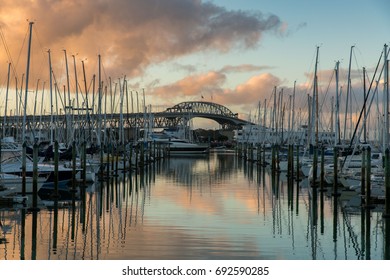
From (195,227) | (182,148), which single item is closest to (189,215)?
(195,227)

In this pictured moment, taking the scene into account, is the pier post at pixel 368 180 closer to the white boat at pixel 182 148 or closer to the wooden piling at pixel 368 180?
the wooden piling at pixel 368 180

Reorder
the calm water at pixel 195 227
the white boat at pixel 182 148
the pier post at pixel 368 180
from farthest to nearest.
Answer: the white boat at pixel 182 148 < the pier post at pixel 368 180 < the calm water at pixel 195 227

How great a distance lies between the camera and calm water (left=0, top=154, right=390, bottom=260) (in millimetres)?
17859

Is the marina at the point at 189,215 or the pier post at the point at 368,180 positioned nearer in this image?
the marina at the point at 189,215

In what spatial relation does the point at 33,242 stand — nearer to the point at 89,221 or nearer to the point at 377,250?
the point at 89,221

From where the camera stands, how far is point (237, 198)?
108 feet

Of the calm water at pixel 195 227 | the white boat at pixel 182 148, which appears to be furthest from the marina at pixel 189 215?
the white boat at pixel 182 148

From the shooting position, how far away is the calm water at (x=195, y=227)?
17.9m

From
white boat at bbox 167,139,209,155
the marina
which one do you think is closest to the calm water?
the marina

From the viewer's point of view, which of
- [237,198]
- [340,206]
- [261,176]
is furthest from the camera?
[261,176]

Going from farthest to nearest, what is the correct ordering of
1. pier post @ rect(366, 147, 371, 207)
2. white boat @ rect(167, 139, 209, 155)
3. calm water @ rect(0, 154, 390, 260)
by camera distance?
white boat @ rect(167, 139, 209, 155), pier post @ rect(366, 147, 371, 207), calm water @ rect(0, 154, 390, 260)

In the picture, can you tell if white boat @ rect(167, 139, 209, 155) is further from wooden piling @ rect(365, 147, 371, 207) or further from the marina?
wooden piling @ rect(365, 147, 371, 207)

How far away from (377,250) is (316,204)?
1052cm
